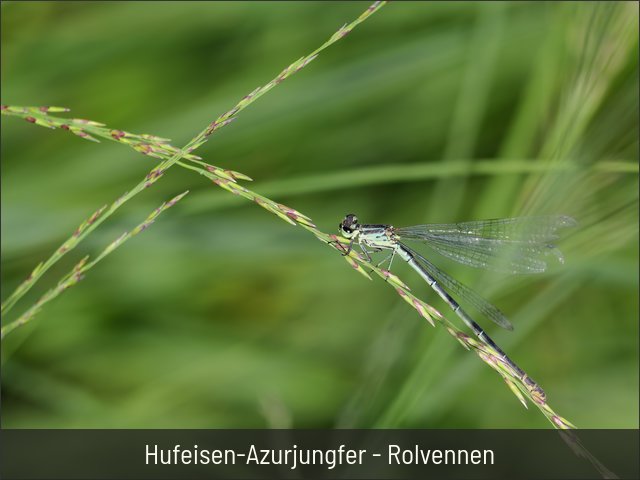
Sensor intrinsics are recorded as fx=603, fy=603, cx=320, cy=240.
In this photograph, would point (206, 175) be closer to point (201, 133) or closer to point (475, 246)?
point (201, 133)

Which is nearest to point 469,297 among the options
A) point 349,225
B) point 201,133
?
point 349,225

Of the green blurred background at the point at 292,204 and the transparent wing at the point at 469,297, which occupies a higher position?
the green blurred background at the point at 292,204

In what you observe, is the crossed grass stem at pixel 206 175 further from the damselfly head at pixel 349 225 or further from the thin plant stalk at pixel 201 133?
the damselfly head at pixel 349 225

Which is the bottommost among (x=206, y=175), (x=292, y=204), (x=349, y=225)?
(x=206, y=175)

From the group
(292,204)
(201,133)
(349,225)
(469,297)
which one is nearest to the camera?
(201,133)

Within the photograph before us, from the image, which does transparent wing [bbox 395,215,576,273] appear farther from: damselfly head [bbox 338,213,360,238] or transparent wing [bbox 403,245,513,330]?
damselfly head [bbox 338,213,360,238]

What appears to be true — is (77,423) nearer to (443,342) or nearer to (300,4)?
(443,342)

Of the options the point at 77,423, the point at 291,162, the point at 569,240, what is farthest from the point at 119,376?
the point at 569,240

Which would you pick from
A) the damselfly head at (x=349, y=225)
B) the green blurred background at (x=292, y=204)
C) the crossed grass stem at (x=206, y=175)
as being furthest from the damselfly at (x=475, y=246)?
the crossed grass stem at (x=206, y=175)
